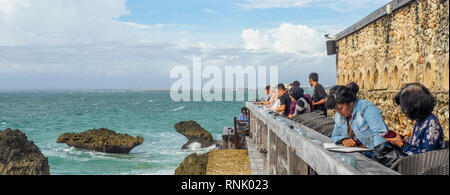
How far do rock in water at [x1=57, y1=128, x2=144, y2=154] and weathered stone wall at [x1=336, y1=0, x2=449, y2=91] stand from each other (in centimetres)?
1957

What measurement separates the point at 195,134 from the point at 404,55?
957 inches

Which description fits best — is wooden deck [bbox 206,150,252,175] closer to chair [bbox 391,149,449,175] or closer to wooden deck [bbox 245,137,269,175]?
wooden deck [bbox 245,137,269,175]

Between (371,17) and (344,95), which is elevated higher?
(371,17)

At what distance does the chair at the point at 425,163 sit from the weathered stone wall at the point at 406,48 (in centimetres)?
418

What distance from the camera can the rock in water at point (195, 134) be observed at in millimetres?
30500

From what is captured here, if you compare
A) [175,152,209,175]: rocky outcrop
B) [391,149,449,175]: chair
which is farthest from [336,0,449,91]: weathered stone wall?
[175,152,209,175]: rocky outcrop

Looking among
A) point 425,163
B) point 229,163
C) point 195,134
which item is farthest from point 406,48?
point 195,134

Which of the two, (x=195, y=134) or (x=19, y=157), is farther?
(x=195, y=134)

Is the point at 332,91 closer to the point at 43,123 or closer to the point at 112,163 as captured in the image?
the point at 112,163

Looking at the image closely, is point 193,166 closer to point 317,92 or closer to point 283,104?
point 283,104

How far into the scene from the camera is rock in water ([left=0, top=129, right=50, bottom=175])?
55.6ft

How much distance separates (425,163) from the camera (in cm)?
326

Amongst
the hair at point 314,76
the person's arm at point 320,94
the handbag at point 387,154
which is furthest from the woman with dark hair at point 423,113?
the person's arm at point 320,94
